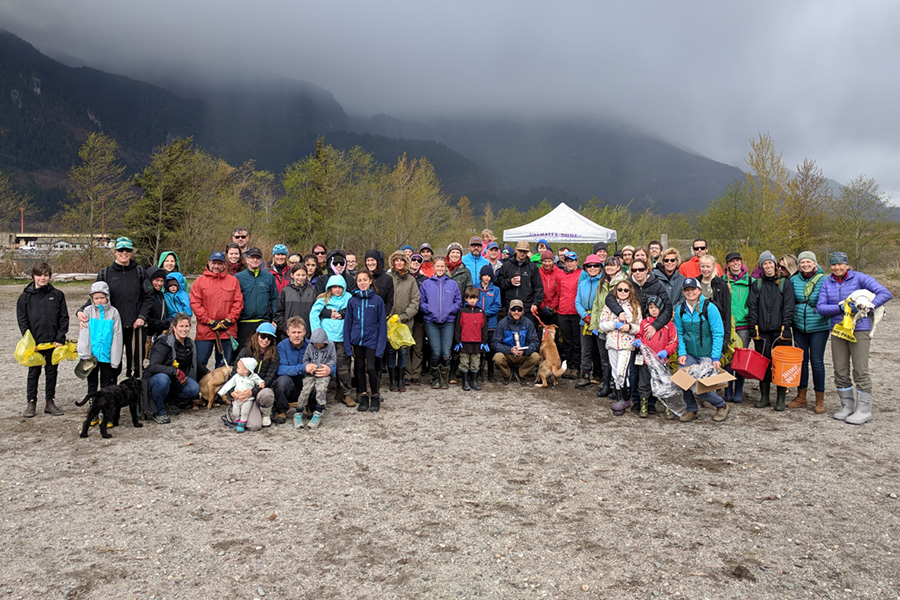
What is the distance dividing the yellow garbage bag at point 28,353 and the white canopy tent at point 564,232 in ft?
48.5

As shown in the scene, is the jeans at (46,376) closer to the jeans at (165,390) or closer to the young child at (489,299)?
the jeans at (165,390)

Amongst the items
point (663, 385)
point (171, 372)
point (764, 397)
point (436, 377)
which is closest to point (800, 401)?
point (764, 397)

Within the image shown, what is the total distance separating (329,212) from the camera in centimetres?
3300

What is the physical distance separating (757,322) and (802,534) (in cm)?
380

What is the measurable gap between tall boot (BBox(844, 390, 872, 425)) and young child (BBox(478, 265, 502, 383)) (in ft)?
14.9

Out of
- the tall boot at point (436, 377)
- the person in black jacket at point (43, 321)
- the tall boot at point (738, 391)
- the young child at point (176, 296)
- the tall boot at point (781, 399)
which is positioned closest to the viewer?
the person in black jacket at point (43, 321)

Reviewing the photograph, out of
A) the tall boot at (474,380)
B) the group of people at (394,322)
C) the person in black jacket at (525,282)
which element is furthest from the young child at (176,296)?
the person in black jacket at (525,282)

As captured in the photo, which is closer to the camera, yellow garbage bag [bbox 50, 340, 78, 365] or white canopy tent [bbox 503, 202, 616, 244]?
yellow garbage bag [bbox 50, 340, 78, 365]

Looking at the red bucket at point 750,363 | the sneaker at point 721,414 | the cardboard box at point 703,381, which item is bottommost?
the sneaker at point 721,414

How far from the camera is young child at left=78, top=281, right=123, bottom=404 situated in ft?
19.9

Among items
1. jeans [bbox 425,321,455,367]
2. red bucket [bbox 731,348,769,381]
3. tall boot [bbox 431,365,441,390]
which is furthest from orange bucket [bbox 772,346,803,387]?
tall boot [bbox 431,365,441,390]

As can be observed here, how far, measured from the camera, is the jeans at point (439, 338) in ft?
25.5

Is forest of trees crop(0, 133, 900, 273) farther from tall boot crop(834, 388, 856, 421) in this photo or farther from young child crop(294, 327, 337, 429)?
young child crop(294, 327, 337, 429)

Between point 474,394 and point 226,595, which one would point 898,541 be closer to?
point 226,595
